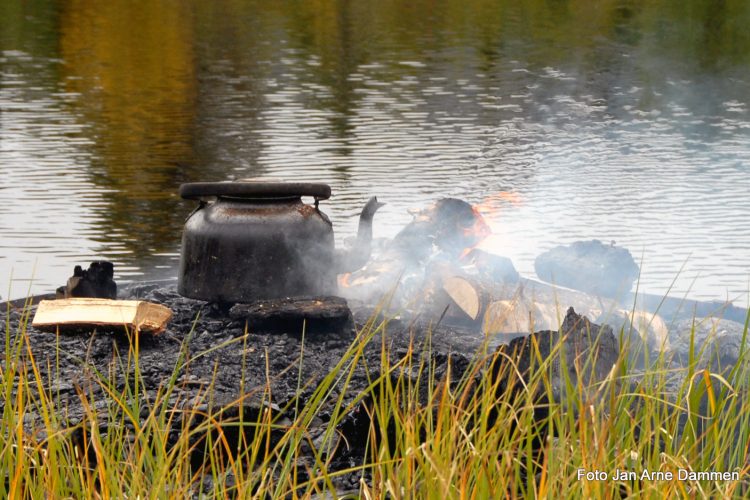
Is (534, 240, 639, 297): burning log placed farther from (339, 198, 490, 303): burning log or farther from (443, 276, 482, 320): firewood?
(443, 276, 482, 320): firewood

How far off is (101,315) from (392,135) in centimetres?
748

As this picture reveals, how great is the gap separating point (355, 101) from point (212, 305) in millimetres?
9637

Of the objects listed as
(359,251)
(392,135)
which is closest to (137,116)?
(392,135)

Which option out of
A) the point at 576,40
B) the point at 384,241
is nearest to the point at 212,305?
the point at 384,241

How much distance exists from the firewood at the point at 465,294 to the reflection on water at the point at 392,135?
3.45 feet

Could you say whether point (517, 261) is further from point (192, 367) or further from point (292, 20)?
point (292, 20)

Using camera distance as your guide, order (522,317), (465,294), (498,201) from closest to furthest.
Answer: (522,317) < (465,294) < (498,201)

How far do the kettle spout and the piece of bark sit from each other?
830 mm

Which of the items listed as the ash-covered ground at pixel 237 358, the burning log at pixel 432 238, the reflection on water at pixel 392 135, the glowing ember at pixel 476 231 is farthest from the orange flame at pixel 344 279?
the reflection on water at pixel 392 135

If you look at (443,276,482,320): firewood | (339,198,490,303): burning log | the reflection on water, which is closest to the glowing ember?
(339,198,490,303): burning log

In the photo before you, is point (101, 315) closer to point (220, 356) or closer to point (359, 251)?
point (220, 356)

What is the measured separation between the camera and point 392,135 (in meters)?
11.9

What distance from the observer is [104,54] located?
70.5 feet

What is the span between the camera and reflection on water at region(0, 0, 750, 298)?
24.4 ft
